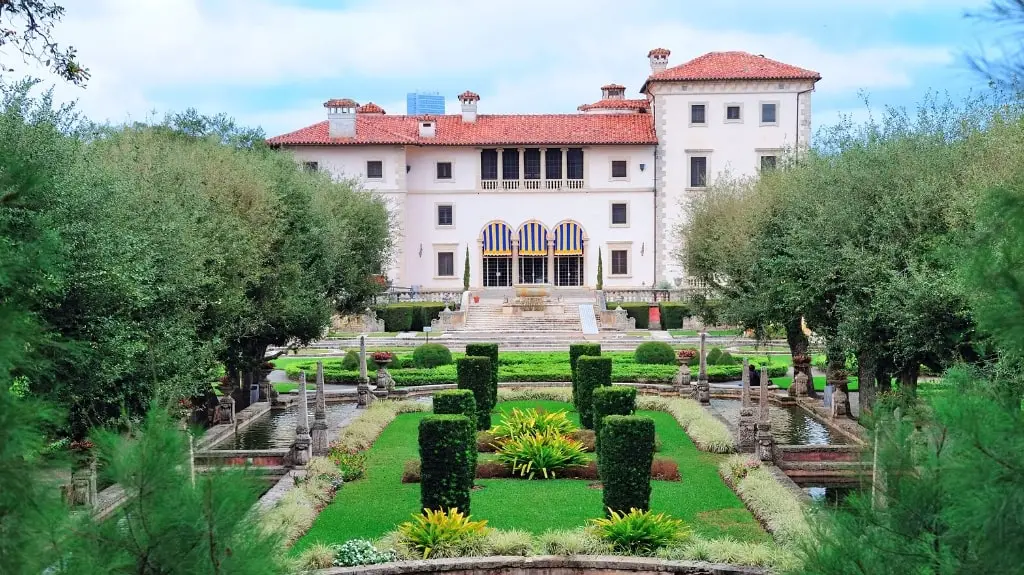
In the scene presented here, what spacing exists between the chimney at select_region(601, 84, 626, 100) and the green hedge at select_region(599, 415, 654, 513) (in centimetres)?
4319

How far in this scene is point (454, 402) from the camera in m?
15.0

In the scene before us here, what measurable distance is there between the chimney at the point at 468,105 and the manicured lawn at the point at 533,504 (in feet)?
116

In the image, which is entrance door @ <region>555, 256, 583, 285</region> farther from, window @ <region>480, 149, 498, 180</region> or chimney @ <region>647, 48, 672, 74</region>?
chimney @ <region>647, 48, 672, 74</region>

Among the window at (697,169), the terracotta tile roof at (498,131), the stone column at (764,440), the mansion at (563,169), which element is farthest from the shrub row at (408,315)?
the stone column at (764,440)

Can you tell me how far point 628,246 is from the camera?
1919 inches

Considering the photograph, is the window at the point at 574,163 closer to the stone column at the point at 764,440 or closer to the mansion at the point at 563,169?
the mansion at the point at 563,169

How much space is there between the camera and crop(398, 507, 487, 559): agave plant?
10.9 m

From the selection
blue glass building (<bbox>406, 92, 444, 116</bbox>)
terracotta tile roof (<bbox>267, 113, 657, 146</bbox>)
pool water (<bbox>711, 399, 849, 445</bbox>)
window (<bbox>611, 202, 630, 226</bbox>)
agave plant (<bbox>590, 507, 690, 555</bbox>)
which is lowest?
pool water (<bbox>711, 399, 849, 445</bbox>)

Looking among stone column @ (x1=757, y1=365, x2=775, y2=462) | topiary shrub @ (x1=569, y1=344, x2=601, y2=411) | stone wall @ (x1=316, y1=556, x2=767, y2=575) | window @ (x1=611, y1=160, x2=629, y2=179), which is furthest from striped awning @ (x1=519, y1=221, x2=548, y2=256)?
stone wall @ (x1=316, y1=556, x2=767, y2=575)

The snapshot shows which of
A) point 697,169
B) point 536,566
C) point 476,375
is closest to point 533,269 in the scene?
point 697,169

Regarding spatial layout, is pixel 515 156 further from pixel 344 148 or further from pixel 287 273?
pixel 287 273

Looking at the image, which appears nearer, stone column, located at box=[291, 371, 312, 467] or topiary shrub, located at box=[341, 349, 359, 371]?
stone column, located at box=[291, 371, 312, 467]

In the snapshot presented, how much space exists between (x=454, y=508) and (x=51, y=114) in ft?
23.4

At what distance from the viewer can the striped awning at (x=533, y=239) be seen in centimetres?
4897
